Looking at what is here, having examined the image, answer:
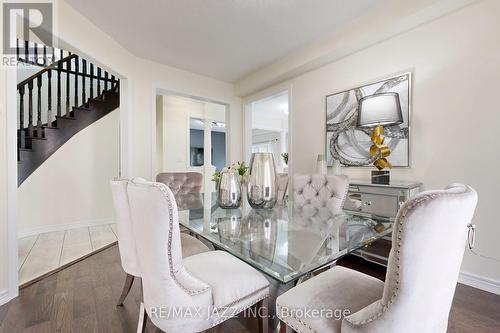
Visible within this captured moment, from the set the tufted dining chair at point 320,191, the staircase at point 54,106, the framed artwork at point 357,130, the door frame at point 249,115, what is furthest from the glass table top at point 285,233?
the staircase at point 54,106

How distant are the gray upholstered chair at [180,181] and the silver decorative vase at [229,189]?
0.97 meters

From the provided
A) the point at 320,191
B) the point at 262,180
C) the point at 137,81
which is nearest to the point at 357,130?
the point at 320,191

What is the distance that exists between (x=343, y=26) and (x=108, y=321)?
3278 millimetres

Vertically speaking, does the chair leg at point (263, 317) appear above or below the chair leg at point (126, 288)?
above

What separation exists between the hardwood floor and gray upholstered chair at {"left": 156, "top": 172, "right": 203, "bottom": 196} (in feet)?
3.16

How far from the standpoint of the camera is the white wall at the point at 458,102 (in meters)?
1.78

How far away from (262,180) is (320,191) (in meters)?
0.63

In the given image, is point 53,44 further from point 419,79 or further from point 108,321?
point 419,79

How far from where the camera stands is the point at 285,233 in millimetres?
1357

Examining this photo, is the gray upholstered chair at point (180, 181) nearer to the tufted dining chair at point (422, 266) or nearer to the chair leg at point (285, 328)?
the chair leg at point (285, 328)

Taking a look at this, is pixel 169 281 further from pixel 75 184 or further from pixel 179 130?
pixel 179 130

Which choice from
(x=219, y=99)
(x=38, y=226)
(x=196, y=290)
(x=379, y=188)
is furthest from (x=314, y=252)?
(x=38, y=226)

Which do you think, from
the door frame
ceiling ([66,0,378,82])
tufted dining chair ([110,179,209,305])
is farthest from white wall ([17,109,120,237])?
tufted dining chair ([110,179,209,305])

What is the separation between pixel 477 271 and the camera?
1845 mm
